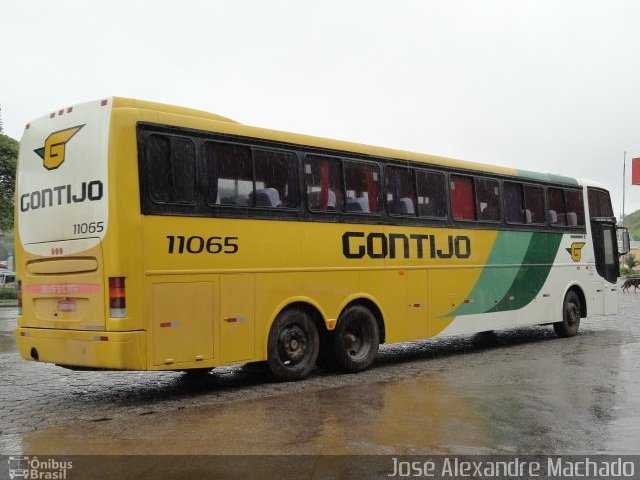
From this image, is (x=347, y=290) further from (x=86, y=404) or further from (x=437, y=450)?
(x=437, y=450)

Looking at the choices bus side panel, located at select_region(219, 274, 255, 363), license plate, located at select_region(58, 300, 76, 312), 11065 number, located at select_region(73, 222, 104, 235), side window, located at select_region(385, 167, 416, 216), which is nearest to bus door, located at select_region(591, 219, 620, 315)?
side window, located at select_region(385, 167, 416, 216)

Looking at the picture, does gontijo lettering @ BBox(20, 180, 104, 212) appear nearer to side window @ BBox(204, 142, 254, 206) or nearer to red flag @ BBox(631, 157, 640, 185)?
side window @ BBox(204, 142, 254, 206)

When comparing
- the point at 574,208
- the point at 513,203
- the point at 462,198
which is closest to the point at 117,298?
the point at 462,198

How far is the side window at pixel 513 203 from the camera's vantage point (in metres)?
14.2

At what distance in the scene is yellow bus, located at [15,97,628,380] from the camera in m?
8.46

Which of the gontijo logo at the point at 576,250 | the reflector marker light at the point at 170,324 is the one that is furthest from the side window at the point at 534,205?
the reflector marker light at the point at 170,324

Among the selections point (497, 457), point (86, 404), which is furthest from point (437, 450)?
point (86, 404)

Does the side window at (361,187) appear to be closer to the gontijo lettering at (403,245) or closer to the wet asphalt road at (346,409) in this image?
the gontijo lettering at (403,245)

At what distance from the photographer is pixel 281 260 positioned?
998 cm

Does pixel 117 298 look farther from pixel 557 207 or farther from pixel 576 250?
pixel 576 250

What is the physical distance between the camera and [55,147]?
9117mm

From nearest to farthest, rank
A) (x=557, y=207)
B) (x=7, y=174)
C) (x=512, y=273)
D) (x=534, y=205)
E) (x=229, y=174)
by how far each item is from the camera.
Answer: (x=229, y=174) → (x=512, y=273) → (x=534, y=205) → (x=557, y=207) → (x=7, y=174)

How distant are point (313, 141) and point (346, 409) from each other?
423cm

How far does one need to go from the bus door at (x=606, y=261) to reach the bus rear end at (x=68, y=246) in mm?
12125
